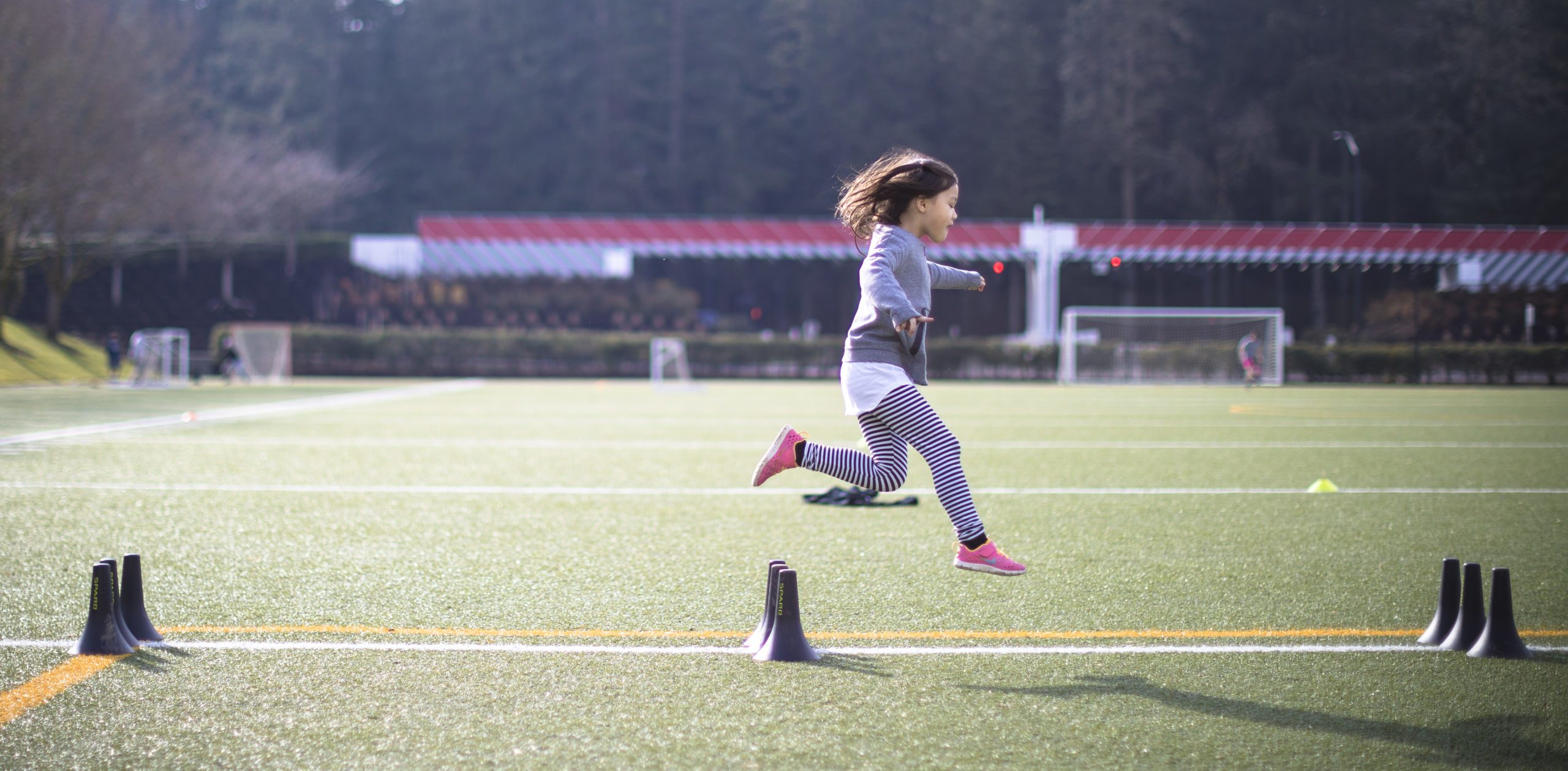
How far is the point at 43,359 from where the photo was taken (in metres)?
33.4

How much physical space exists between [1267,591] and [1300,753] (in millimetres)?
2304

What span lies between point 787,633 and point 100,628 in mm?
2375

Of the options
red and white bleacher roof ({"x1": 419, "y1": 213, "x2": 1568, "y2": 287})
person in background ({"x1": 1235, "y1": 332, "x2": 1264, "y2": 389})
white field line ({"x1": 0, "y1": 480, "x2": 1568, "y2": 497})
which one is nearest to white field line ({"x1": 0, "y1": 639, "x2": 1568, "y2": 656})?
white field line ({"x1": 0, "y1": 480, "x2": 1568, "y2": 497})

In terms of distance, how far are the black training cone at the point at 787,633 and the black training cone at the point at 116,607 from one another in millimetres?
2211

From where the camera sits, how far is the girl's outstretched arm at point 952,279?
17.6 ft

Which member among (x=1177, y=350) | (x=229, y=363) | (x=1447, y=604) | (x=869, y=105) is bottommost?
(x=1447, y=604)

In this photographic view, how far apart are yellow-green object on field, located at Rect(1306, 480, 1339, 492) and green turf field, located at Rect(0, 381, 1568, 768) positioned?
1.23 ft

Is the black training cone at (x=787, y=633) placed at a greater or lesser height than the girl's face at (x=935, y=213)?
lesser

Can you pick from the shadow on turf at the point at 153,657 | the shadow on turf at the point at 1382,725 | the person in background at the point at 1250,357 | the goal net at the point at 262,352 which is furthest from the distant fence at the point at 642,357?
the shadow on turf at the point at 153,657

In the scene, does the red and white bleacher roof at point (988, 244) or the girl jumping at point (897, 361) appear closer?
the girl jumping at point (897, 361)

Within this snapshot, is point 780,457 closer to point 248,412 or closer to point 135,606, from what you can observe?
point 135,606

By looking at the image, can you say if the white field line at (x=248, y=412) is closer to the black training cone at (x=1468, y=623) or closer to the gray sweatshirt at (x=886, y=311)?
the gray sweatshirt at (x=886, y=311)

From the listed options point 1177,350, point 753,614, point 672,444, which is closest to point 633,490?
point 672,444

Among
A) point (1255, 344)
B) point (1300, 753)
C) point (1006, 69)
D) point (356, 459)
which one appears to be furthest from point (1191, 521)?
point (1006, 69)
